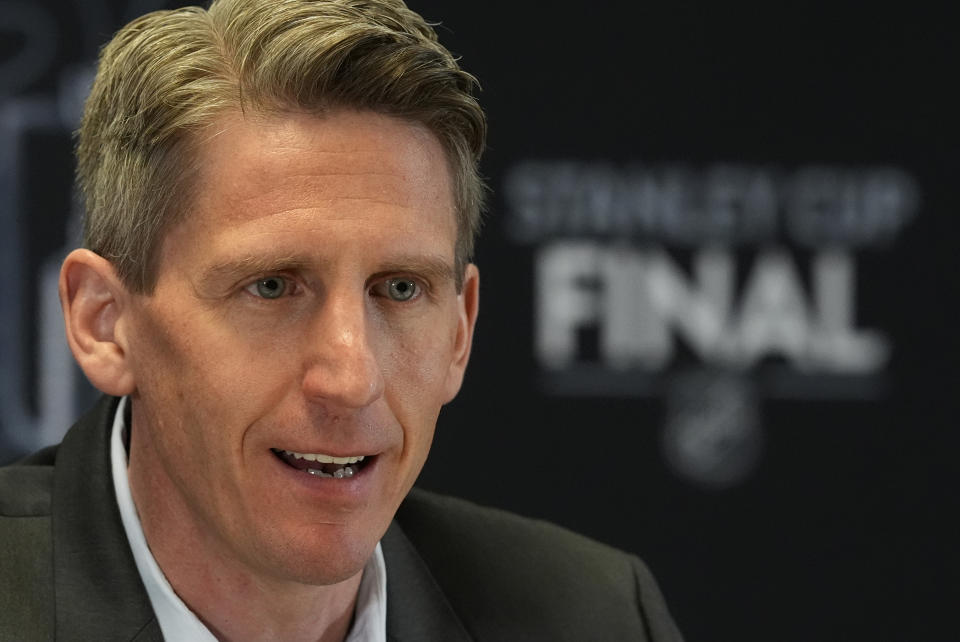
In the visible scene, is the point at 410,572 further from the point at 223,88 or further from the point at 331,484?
the point at 223,88

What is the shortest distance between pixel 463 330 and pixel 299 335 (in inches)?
16.1

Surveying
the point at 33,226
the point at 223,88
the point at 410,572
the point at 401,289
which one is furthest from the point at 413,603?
the point at 33,226

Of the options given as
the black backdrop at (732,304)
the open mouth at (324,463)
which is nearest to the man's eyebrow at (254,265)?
the open mouth at (324,463)

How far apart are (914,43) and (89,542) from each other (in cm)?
266

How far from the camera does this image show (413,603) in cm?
216

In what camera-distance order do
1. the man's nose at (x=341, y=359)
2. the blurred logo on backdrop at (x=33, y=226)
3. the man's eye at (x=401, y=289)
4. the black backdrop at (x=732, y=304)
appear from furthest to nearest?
the black backdrop at (x=732, y=304), the blurred logo on backdrop at (x=33, y=226), the man's eye at (x=401, y=289), the man's nose at (x=341, y=359)

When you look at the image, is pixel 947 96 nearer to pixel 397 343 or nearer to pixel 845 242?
pixel 845 242

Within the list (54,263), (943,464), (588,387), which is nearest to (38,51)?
(54,263)

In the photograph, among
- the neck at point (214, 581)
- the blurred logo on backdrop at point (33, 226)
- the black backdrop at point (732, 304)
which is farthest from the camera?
the black backdrop at point (732, 304)

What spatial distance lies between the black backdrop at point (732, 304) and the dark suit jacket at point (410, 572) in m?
1.19

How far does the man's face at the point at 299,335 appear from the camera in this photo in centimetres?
175

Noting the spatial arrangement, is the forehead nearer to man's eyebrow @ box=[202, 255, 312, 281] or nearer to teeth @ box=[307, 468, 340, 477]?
man's eyebrow @ box=[202, 255, 312, 281]

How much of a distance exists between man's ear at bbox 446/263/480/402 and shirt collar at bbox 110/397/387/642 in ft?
1.03

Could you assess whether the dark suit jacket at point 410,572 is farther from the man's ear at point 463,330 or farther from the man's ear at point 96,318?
the man's ear at point 463,330
